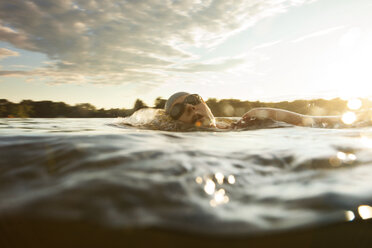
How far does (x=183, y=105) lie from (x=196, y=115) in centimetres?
43

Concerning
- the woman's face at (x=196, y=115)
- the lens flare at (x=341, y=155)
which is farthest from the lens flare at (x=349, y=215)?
the woman's face at (x=196, y=115)

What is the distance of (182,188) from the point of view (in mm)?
1699

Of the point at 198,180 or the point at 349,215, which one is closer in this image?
the point at 349,215

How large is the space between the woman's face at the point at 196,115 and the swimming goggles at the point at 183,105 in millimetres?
60

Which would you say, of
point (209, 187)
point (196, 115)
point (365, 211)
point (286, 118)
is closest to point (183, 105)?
point (196, 115)

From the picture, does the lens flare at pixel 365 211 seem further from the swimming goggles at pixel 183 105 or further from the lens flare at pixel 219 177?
the swimming goggles at pixel 183 105

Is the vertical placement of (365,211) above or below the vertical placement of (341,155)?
below

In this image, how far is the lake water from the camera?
1.35 meters

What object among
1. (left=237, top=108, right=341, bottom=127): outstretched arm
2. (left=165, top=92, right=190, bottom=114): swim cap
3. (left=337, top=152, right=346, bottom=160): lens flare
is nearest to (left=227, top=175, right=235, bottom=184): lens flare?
(left=337, top=152, right=346, bottom=160): lens flare

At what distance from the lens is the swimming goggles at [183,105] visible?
19.3 feet

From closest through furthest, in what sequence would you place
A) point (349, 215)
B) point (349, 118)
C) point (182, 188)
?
point (349, 215)
point (182, 188)
point (349, 118)

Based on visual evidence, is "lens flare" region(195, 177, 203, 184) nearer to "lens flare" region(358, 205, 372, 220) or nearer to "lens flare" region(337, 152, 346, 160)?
"lens flare" region(358, 205, 372, 220)

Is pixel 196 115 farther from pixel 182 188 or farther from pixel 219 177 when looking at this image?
pixel 182 188

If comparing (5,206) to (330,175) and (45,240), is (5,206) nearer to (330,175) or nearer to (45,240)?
(45,240)
